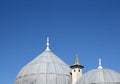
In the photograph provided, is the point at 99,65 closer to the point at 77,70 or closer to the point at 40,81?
the point at 77,70

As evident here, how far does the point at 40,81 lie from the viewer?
173ft

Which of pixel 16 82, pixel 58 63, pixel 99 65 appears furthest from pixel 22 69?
pixel 99 65

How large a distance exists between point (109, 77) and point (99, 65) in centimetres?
460

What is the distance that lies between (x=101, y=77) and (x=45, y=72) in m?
10.6

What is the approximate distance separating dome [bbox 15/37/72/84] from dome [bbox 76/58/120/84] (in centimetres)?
577

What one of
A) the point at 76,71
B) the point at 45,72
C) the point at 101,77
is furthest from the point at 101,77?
the point at 45,72

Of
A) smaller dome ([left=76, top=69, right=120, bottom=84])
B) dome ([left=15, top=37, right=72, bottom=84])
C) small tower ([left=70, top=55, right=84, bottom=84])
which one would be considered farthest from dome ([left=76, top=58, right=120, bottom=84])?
dome ([left=15, top=37, right=72, bottom=84])

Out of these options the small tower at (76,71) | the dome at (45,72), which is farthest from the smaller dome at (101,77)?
the dome at (45,72)

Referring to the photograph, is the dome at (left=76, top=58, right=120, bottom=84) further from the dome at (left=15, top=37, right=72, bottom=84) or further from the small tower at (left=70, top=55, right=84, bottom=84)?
the dome at (left=15, top=37, right=72, bottom=84)

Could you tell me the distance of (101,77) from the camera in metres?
47.1

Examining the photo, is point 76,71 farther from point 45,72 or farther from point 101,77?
point 101,77

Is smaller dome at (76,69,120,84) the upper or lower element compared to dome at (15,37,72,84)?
lower

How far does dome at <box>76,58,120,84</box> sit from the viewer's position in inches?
1833

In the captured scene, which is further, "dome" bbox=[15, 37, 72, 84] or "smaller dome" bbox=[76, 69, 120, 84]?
"dome" bbox=[15, 37, 72, 84]
